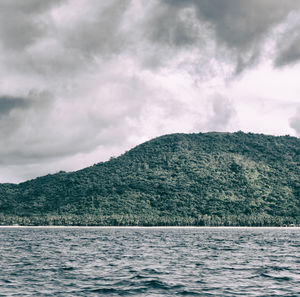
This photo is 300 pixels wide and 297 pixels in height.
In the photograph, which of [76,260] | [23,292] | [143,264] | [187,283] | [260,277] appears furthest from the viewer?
[76,260]

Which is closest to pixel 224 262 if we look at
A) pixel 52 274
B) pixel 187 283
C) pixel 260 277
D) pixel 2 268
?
pixel 260 277

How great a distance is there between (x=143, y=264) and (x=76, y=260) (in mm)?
11005

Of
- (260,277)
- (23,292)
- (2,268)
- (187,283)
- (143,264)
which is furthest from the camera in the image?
(143,264)

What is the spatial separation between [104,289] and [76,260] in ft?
86.2

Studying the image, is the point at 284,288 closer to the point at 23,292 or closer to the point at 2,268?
the point at 23,292

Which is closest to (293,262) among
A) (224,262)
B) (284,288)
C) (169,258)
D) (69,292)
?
(224,262)

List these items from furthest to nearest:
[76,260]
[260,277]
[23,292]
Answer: [76,260]
[260,277]
[23,292]

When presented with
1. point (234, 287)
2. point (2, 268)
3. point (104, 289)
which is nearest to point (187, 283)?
point (234, 287)

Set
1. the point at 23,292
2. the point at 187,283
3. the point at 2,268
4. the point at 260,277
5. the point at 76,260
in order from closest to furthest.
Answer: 1. the point at 23,292
2. the point at 187,283
3. the point at 260,277
4. the point at 2,268
5. the point at 76,260

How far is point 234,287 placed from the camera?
41.3 metres

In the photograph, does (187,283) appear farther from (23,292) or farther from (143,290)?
(23,292)

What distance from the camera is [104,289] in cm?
4059

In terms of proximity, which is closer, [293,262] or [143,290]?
[143,290]

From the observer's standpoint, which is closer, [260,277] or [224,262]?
[260,277]
